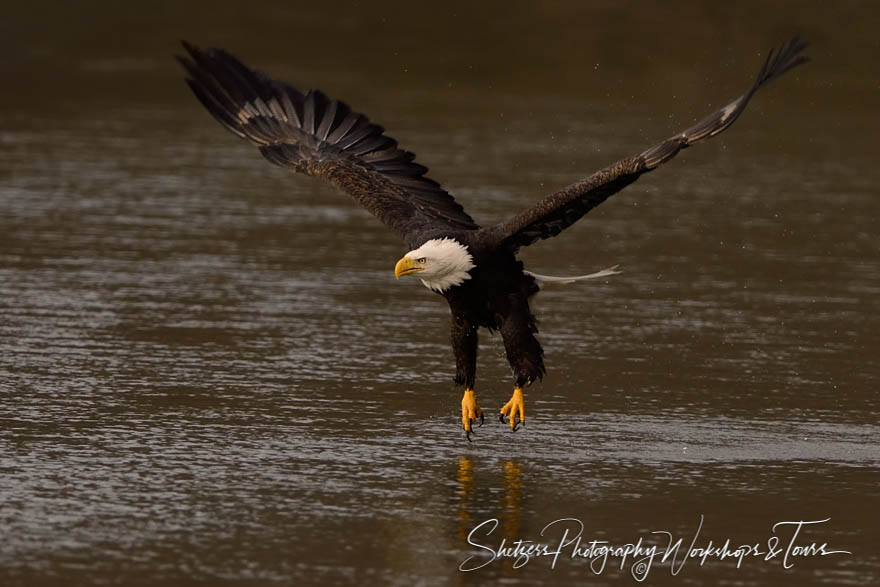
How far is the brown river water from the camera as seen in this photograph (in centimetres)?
584

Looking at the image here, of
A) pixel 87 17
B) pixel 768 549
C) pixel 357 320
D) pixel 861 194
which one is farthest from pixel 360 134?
pixel 87 17

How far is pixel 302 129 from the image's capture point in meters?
9.45

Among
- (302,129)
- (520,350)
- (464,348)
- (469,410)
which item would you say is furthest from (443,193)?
(469,410)

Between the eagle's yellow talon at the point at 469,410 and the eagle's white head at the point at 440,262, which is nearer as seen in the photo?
the eagle's white head at the point at 440,262

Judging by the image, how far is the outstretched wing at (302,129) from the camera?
895 cm

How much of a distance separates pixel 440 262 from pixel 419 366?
5.33ft

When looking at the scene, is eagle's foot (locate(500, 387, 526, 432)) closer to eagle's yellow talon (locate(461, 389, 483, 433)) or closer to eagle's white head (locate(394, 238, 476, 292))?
eagle's yellow talon (locate(461, 389, 483, 433))

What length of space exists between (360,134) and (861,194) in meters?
6.94

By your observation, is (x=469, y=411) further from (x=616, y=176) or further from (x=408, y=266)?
(x=616, y=176)

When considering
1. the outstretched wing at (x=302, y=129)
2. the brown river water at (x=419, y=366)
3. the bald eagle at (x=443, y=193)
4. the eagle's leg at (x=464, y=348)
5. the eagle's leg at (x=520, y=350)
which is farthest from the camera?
the outstretched wing at (x=302, y=129)

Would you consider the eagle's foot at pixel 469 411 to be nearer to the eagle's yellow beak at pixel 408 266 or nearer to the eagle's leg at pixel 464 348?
the eagle's leg at pixel 464 348

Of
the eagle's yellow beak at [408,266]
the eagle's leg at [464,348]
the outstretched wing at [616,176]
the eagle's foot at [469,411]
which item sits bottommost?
the eagle's foot at [469,411]

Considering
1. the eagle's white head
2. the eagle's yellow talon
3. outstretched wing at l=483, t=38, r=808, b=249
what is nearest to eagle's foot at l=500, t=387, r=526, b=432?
the eagle's yellow talon

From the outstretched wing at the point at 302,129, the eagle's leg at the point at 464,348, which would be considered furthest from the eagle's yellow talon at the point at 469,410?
the outstretched wing at the point at 302,129
